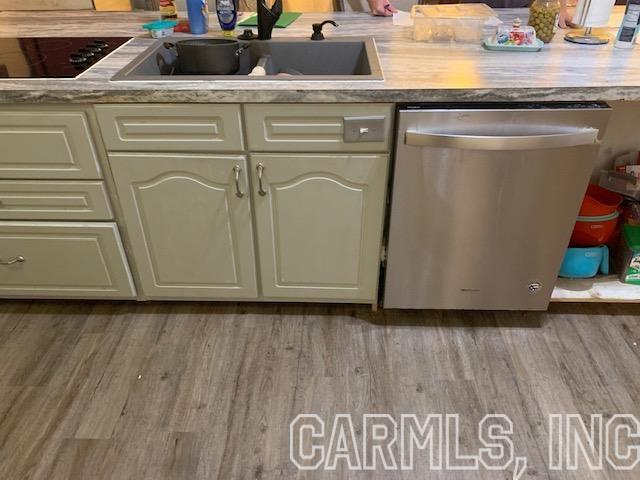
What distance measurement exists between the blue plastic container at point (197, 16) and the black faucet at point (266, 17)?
25cm

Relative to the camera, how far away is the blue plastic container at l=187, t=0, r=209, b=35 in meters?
1.78

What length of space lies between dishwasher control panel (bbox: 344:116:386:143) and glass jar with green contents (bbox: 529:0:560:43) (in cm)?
75

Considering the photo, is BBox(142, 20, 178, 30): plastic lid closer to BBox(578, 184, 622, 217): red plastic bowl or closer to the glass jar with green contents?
the glass jar with green contents

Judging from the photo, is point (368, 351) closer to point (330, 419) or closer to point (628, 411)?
point (330, 419)

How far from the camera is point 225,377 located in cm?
164

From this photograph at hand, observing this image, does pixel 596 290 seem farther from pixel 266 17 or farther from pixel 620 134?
pixel 266 17

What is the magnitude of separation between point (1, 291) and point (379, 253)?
1404mm

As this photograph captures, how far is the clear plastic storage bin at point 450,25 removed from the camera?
5.48 feet

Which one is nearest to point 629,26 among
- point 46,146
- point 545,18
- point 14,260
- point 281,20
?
point 545,18

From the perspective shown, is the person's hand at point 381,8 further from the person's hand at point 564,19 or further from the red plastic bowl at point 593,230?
the red plastic bowl at point 593,230

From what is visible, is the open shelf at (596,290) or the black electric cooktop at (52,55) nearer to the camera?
the black electric cooktop at (52,55)

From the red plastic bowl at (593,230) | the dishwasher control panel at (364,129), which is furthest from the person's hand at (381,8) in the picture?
the red plastic bowl at (593,230)

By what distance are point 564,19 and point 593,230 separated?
809mm

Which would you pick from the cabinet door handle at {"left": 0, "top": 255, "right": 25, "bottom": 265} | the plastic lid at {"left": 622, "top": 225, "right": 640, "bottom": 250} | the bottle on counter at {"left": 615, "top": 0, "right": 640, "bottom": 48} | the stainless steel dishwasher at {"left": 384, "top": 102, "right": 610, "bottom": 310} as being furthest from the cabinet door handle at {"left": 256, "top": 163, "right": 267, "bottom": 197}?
the plastic lid at {"left": 622, "top": 225, "right": 640, "bottom": 250}
